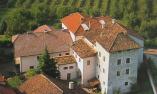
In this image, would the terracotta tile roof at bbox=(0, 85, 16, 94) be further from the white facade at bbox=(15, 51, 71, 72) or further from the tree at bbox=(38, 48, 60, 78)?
the white facade at bbox=(15, 51, 71, 72)

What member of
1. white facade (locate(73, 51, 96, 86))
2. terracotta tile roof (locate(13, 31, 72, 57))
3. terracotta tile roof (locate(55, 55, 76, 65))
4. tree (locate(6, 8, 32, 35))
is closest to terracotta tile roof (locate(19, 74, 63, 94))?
terracotta tile roof (locate(55, 55, 76, 65))

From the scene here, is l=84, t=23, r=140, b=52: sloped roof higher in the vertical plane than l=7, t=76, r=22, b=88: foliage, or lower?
higher

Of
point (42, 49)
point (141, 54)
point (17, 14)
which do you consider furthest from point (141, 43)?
point (17, 14)

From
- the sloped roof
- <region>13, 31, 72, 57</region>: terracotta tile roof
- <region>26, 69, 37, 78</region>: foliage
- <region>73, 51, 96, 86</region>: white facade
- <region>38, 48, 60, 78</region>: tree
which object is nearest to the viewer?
the sloped roof

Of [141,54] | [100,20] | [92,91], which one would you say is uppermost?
[100,20]

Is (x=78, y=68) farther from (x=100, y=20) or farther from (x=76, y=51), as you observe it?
(x=100, y=20)

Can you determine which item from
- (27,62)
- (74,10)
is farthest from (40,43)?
(74,10)

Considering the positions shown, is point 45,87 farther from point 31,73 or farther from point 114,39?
point 114,39

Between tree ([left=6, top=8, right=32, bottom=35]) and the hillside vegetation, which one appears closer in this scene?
tree ([left=6, top=8, right=32, bottom=35])
